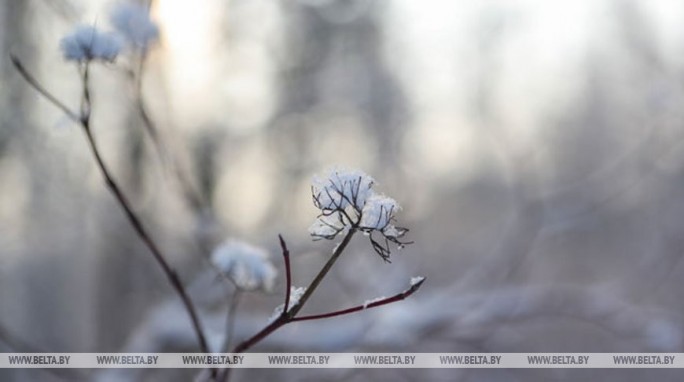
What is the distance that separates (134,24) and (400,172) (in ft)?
2.99

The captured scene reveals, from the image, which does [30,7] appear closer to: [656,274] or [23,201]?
[23,201]

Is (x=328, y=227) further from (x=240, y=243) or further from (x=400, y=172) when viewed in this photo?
(x=400, y=172)

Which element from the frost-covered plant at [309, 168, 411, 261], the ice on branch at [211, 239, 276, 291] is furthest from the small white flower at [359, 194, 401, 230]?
the ice on branch at [211, 239, 276, 291]

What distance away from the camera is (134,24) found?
0.34m

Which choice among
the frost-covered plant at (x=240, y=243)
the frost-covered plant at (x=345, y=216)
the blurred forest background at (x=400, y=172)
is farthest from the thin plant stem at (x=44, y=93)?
the blurred forest background at (x=400, y=172)

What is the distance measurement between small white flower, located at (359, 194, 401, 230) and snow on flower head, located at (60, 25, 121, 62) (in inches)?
5.5

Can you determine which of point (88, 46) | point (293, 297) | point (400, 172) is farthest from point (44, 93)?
point (400, 172)

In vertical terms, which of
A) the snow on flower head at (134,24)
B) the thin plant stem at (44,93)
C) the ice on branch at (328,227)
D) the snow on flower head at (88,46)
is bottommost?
the ice on branch at (328,227)

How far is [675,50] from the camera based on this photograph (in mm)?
1445

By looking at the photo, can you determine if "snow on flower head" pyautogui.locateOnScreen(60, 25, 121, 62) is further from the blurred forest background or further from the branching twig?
the blurred forest background

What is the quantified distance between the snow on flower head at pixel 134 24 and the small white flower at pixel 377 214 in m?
0.17

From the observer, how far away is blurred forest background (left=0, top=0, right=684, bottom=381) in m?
1.02

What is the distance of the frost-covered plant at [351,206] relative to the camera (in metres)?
0.22

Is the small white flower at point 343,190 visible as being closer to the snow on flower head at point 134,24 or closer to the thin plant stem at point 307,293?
the thin plant stem at point 307,293
